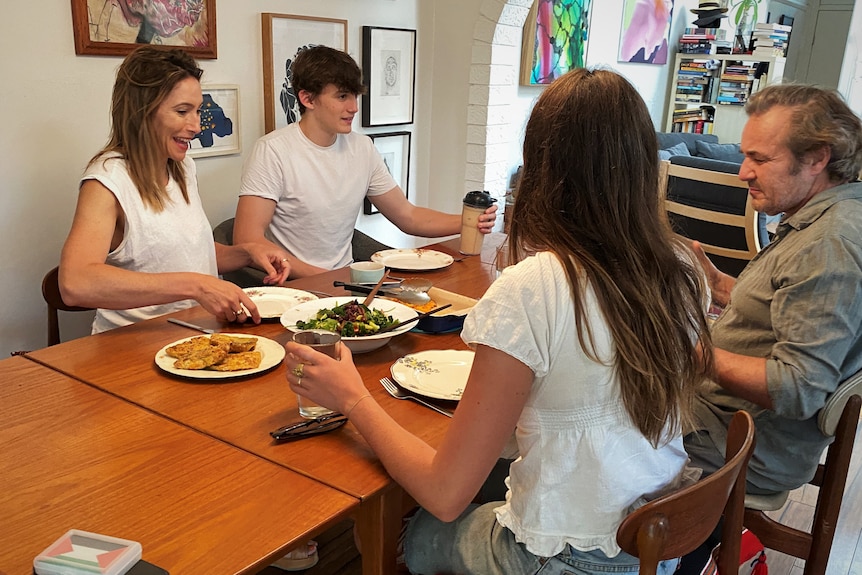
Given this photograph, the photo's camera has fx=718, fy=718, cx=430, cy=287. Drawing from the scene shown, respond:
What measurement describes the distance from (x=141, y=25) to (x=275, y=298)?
4.11 ft

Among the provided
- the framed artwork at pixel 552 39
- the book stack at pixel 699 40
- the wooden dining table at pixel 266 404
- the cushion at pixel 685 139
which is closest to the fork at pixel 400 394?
the wooden dining table at pixel 266 404

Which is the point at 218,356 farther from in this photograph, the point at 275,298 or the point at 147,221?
the point at 147,221

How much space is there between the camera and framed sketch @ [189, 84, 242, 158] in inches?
107

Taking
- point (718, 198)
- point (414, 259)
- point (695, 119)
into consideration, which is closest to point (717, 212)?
point (718, 198)

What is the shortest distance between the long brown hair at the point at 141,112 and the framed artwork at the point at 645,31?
14.9ft

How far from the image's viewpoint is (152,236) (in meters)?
1.89

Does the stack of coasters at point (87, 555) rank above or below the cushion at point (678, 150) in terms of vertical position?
below

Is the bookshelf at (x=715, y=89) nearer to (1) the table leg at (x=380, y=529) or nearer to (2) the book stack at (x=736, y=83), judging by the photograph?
(2) the book stack at (x=736, y=83)

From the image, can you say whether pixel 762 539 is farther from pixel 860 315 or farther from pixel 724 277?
pixel 724 277

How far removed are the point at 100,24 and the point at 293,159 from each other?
74 cm

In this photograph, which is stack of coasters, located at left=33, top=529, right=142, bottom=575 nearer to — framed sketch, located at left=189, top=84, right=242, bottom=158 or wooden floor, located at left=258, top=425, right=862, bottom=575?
wooden floor, located at left=258, top=425, right=862, bottom=575

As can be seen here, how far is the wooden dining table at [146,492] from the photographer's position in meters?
0.92

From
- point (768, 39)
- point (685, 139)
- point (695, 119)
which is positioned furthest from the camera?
point (695, 119)

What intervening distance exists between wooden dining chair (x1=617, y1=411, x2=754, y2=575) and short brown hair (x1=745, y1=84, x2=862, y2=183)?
0.76 meters
